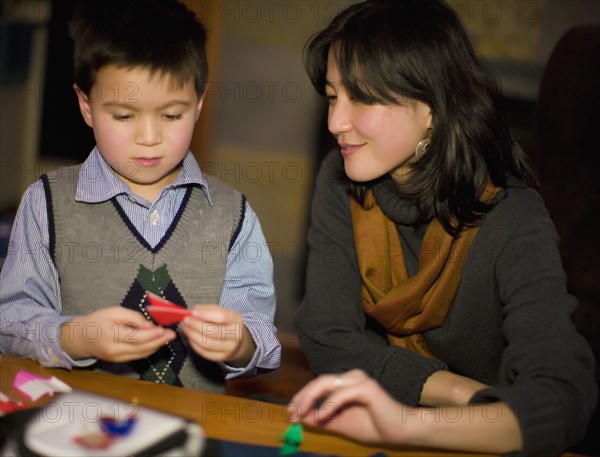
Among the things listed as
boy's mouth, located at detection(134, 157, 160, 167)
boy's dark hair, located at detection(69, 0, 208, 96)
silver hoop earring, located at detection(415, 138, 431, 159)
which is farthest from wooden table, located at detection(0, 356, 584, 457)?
silver hoop earring, located at detection(415, 138, 431, 159)

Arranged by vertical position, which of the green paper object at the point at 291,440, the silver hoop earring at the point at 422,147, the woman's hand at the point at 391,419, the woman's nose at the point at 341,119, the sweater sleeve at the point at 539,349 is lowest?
the green paper object at the point at 291,440

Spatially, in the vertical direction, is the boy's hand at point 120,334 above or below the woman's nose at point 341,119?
below

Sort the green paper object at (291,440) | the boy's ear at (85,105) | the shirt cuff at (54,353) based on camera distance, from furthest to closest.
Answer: the boy's ear at (85,105) → the shirt cuff at (54,353) → the green paper object at (291,440)

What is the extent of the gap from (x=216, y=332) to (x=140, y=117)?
1.27 feet

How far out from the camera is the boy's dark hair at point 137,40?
1.30m

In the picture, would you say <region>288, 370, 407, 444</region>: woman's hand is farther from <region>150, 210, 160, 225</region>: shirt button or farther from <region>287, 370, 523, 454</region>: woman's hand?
<region>150, 210, 160, 225</region>: shirt button

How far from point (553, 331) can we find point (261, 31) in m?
2.49

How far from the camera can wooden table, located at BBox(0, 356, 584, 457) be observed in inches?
43.3

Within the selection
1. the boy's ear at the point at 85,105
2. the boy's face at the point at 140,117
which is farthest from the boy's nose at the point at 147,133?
the boy's ear at the point at 85,105

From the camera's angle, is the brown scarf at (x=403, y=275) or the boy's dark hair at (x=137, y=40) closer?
the boy's dark hair at (x=137, y=40)

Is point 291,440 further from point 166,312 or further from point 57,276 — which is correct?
point 57,276

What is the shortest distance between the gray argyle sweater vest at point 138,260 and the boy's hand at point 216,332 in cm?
20

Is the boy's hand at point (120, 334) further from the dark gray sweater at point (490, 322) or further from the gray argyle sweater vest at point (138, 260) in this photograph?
the dark gray sweater at point (490, 322)

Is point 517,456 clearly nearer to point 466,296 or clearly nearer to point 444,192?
point 466,296
